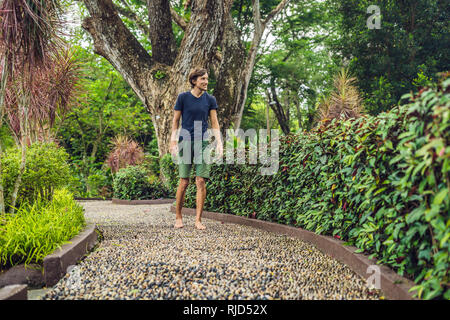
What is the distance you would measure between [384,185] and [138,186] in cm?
916

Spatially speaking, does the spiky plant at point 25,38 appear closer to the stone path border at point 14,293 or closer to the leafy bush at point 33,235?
the leafy bush at point 33,235

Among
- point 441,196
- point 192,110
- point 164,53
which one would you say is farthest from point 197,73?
point 164,53

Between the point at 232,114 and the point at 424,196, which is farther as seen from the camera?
the point at 232,114

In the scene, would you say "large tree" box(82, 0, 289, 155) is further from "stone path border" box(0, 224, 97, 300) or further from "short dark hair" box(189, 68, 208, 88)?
"stone path border" box(0, 224, 97, 300)

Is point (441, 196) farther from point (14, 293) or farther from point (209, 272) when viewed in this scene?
point (14, 293)

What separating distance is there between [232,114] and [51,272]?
9.55 meters

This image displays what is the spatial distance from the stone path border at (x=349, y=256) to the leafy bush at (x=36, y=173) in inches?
105

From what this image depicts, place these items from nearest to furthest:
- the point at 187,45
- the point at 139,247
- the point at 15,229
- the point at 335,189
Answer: the point at 15,229 → the point at 335,189 → the point at 139,247 → the point at 187,45

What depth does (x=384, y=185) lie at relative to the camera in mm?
2354

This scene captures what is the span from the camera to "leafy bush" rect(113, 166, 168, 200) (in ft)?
35.1

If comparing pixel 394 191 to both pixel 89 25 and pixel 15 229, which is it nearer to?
pixel 15 229

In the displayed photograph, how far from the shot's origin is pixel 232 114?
38.4 feet
